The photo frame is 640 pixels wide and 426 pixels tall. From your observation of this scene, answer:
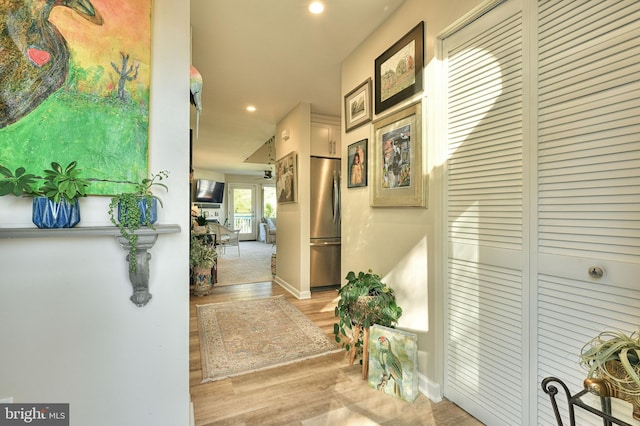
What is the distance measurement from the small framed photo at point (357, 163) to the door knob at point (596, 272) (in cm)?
154

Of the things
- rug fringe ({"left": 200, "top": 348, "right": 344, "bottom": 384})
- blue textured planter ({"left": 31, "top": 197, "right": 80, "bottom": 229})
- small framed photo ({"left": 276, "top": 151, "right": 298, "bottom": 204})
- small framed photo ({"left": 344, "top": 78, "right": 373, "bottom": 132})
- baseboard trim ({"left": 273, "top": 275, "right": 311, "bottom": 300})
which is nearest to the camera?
blue textured planter ({"left": 31, "top": 197, "right": 80, "bottom": 229})

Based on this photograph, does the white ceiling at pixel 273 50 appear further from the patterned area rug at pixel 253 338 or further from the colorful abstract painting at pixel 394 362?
the patterned area rug at pixel 253 338

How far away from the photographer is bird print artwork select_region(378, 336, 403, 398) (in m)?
1.74

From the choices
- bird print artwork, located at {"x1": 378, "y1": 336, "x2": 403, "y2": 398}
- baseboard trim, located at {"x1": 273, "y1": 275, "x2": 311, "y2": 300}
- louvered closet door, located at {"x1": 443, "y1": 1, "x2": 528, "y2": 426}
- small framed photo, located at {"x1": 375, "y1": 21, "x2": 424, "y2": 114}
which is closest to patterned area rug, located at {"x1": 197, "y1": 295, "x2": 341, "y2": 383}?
baseboard trim, located at {"x1": 273, "y1": 275, "x2": 311, "y2": 300}

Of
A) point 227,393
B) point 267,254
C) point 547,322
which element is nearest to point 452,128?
point 547,322

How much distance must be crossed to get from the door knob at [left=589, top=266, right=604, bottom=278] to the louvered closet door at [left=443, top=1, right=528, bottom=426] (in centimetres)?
27

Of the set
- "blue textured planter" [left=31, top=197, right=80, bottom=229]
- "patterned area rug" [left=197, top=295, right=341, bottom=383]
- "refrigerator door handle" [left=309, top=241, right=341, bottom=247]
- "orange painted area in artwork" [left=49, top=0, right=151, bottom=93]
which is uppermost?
"orange painted area in artwork" [left=49, top=0, right=151, bottom=93]

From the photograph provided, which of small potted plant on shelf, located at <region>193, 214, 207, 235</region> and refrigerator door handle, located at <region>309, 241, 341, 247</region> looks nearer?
refrigerator door handle, located at <region>309, 241, 341, 247</region>

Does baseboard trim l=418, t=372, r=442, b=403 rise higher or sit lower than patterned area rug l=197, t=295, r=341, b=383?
higher

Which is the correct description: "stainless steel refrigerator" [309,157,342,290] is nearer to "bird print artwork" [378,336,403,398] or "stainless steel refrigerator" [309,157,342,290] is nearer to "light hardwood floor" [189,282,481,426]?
"light hardwood floor" [189,282,481,426]

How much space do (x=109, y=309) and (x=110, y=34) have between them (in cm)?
121

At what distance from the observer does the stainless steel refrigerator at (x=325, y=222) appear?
4055 millimetres

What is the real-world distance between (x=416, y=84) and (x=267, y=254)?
6.38 m
